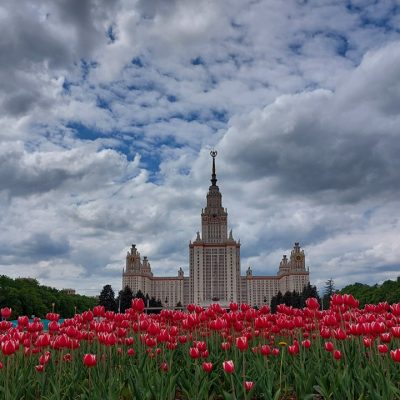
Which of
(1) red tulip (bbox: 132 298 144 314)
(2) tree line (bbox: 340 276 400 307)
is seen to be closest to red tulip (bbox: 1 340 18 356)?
(1) red tulip (bbox: 132 298 144 314)

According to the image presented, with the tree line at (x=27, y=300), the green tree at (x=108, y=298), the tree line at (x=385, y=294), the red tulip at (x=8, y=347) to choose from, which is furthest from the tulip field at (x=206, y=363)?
the green tree at (x=108, y=298)

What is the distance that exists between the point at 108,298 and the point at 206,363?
90871 millimetres

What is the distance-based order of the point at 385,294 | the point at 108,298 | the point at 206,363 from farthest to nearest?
the point at 108,298
the point at 385,294
the point at 206,363

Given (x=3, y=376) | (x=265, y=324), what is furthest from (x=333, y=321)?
(x=3, y=376)

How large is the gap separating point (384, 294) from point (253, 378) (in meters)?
81.2

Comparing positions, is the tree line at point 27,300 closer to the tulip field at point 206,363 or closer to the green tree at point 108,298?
the green tree at point 108,298

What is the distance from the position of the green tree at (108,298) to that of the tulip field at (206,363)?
85479 mm

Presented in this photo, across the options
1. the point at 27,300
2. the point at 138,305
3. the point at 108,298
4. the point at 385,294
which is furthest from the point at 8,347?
the point at 108,298

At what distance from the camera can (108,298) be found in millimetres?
94125

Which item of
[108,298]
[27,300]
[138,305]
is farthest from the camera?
[108,298]

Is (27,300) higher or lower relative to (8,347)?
higher

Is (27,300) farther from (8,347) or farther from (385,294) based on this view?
(8,347)

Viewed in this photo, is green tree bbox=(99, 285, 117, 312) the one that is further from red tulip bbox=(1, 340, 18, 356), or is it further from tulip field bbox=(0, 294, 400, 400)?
red tulip bbox=(1, 340, 18, 356)

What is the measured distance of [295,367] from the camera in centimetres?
752
